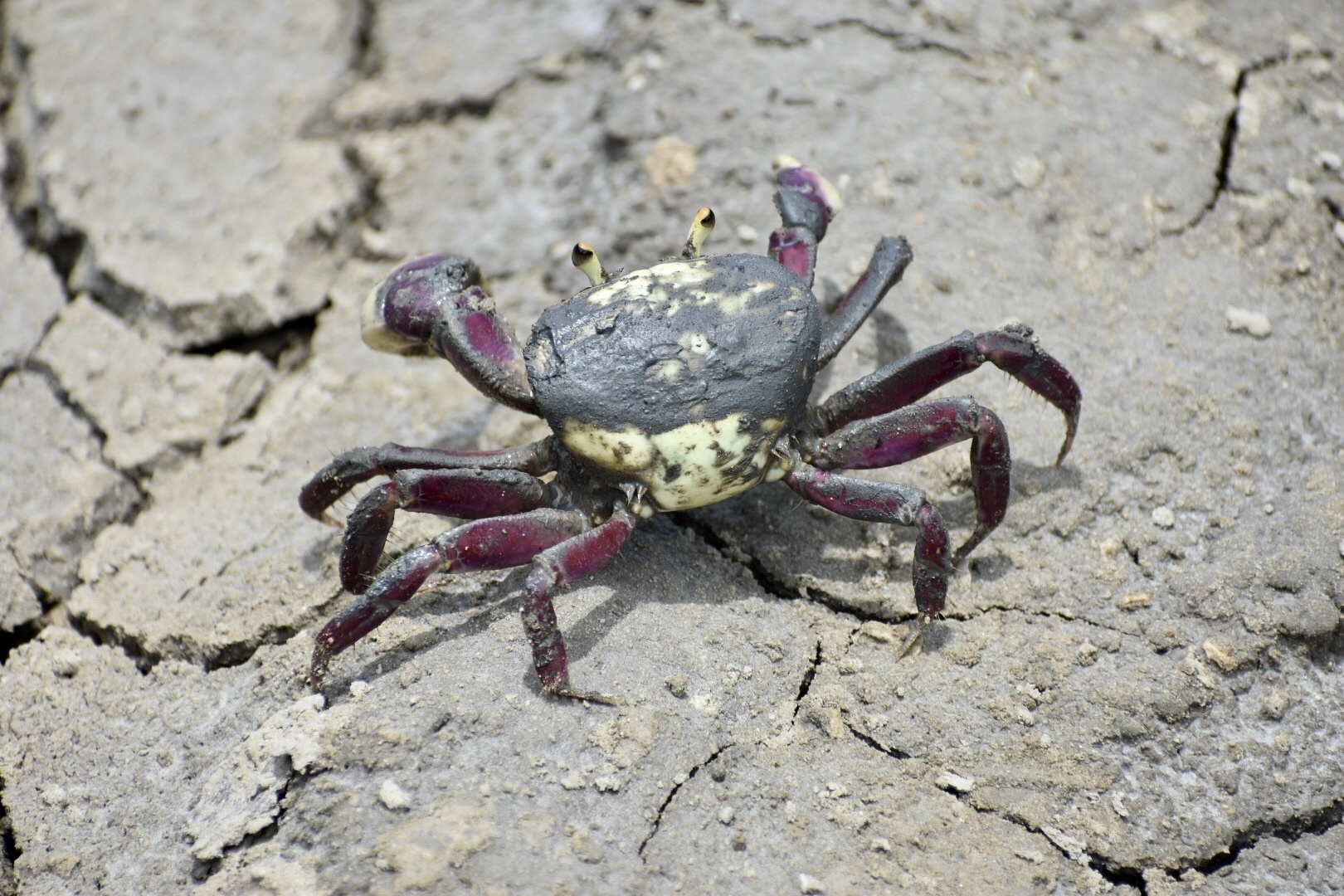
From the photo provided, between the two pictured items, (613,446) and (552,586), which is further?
(613,446)

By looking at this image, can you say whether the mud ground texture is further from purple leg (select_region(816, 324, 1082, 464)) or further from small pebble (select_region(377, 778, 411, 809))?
purple leg (select_region(816, 324, 1082, 464))

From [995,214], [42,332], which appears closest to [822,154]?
[995,214]

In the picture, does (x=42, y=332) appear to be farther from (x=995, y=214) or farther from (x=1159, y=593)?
(x=1159, y=593)

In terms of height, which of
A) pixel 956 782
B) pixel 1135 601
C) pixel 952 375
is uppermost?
pixel 952 375

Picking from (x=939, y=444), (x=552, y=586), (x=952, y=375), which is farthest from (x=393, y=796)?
(x=952, y=375)

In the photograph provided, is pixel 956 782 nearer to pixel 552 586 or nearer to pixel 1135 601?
pixel 1135 601

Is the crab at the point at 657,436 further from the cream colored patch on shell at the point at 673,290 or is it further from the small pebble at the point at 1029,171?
the small pebble at the point at 1029,171
